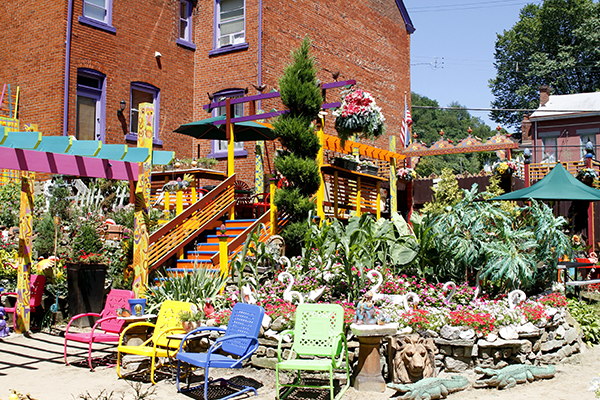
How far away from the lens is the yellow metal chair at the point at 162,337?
6.29 meters

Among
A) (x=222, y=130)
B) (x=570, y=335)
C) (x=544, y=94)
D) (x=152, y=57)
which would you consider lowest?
(x=570, y=335)

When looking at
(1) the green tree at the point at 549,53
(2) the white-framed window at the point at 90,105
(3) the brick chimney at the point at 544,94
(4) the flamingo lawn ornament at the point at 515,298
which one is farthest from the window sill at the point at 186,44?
(1) the green tree at the point at 549,53

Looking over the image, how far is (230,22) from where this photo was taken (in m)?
16.2

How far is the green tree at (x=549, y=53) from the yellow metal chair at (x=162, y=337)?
3824 cm

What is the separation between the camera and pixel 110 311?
24.8 feet

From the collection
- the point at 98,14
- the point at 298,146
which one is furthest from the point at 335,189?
the point at 98,14

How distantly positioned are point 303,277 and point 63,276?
4.47 metres

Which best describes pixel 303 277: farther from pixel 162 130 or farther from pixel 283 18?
pixel 283 18

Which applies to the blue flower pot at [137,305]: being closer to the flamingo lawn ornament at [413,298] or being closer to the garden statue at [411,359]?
the garden statue at [411,359]

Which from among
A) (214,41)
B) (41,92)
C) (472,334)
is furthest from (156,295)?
(214,41)

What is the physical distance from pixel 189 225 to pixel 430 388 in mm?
5863

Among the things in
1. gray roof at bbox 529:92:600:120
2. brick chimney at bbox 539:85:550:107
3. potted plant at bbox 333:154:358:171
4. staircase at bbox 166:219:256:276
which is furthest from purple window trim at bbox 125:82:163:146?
brick chimney at bbox 539:85:550:107

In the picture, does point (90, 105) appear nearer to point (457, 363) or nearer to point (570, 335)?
point (457, 363)

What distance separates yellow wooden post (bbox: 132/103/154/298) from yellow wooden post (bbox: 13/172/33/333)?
5.89 ft
